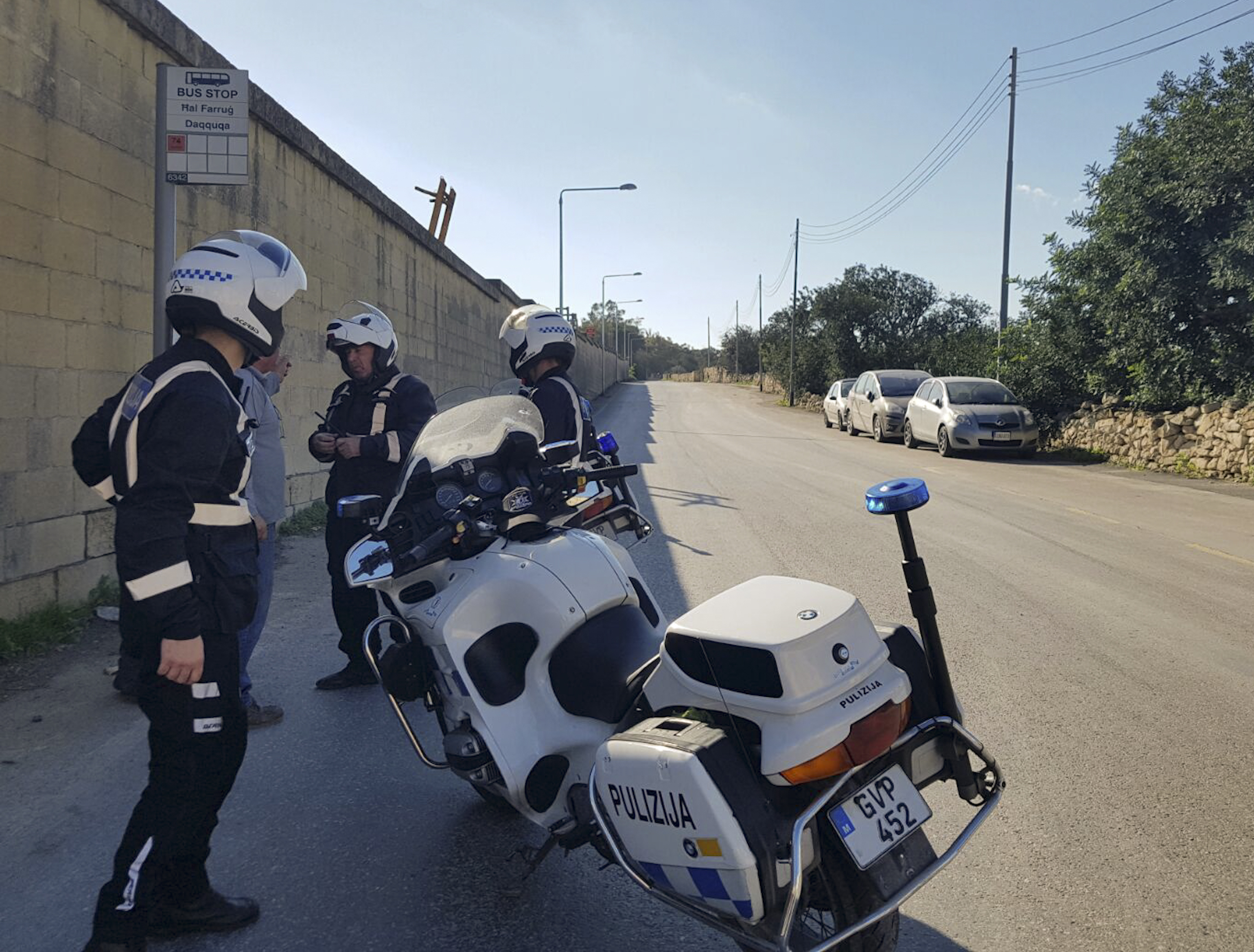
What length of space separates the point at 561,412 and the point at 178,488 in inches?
82.6

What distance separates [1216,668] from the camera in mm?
5309

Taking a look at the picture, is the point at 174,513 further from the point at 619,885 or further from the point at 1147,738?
the point at 1147,738

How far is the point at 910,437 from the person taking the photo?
68.5ft

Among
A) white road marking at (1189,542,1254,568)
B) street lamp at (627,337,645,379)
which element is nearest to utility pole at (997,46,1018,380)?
Answer: white road marking at (1189,542,1254,568)

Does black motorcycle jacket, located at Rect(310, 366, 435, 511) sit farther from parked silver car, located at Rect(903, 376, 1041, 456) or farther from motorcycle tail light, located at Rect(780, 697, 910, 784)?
parked silver car, located at Rect(903, 376, 1041, 456)

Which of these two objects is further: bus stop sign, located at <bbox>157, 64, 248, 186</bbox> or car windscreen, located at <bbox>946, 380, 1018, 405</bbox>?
car windscreen, located at <bbox>946, 380, 1018, 405</bbox>

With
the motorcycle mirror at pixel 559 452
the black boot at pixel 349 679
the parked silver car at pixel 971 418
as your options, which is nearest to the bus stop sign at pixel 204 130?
the black boot at pixel 349 679

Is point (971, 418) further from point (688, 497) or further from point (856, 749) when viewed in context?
point (856, 749)

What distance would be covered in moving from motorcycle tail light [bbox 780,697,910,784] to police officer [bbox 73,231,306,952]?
1610 mm

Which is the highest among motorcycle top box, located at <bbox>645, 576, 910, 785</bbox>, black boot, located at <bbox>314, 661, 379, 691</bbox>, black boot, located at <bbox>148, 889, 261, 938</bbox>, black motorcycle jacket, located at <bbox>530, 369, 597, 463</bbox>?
black motorcycle jacket, located at <bbox>530, 369, 597, 463</bbox>

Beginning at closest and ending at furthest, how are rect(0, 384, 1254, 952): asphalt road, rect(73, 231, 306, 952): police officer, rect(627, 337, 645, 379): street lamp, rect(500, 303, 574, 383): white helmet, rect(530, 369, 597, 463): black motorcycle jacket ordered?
1. rect(73, 231, 306, 952): police officer
2. rect(0, 384, 1254, 952): asphalt road
3. rect(530, 369, 597, 463): black motorcycle jacket
4. rect(500, 303, 574, 383): white helmet
5. rect(627, 337, 645, 379): street lamp

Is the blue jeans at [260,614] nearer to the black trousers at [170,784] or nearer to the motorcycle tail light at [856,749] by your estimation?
the black trousers at [170,784]

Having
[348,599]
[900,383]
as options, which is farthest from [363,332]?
[900,383]

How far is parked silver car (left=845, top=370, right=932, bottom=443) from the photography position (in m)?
22.5
